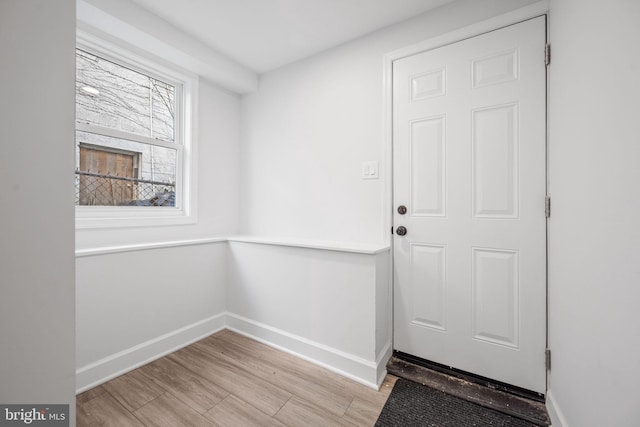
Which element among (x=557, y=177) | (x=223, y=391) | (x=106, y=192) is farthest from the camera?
(x=106, y=192)

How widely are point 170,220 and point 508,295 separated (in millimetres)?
2634

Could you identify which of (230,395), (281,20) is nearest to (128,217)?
(230,395)

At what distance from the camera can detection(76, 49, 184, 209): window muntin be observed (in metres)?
1.88

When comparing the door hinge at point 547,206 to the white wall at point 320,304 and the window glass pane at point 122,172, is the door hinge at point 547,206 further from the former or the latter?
the window glass pane at point 122,172

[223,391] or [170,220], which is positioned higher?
[170,220]

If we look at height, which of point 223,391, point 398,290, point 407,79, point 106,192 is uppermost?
point 407,79

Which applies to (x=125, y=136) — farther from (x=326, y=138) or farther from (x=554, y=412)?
(x=554, y=412)

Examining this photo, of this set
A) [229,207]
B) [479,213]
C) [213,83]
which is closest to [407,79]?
[479,213]

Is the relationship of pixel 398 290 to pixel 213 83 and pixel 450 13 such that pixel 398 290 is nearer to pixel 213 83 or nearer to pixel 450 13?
pixel 450 13

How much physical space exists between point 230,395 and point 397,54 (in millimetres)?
2548

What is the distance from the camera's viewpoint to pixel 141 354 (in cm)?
180

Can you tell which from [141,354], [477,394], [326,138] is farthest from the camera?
[326,138]

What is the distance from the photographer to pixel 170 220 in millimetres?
2285

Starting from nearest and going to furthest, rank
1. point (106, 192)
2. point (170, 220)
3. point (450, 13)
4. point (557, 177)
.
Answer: point (557, 177), point (450, 13), point (106, 192), point (170, 220)
